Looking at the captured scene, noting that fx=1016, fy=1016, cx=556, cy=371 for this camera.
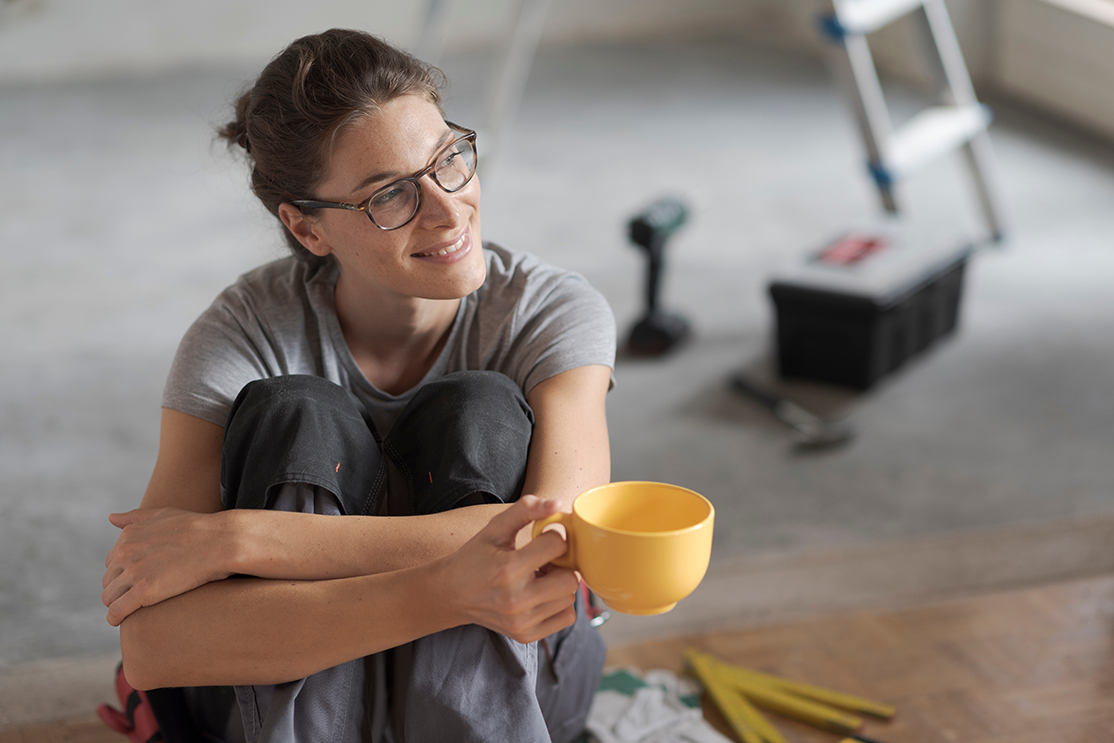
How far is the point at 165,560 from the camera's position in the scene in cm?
117

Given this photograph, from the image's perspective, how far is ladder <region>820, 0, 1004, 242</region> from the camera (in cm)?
312

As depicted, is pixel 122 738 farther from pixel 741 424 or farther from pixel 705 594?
pixel 741 424

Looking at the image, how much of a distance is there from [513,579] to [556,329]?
0.46 m

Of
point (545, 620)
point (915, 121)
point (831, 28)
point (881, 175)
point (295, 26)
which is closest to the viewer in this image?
point (545, 620)

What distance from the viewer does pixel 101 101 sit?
606 cm

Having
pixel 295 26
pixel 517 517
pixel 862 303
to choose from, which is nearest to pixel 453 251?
pixel 517 517

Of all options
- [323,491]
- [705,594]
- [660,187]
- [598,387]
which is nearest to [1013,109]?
[660,187]

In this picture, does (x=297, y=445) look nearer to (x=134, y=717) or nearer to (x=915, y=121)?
(x=134, y=717)

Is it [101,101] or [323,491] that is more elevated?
[323,491]

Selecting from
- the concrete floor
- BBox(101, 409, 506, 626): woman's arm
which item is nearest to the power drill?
the concrete floor

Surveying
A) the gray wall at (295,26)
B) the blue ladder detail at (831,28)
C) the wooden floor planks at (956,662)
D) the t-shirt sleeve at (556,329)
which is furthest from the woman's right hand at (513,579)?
the gray wall at (295,26)

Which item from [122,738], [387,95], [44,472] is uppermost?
[387,95]

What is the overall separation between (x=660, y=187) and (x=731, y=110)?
4.71 feet

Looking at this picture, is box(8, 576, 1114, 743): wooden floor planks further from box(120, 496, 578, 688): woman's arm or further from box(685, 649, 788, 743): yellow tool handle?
box(120, 496, 578, 688): woman's arm
